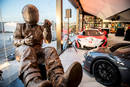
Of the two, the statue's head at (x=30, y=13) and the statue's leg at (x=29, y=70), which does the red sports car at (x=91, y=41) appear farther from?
the statue's leg at (x=29, y=70)

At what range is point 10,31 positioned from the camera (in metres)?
1.79

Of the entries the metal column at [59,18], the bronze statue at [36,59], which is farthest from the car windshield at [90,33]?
the bronze statue at [36,59]

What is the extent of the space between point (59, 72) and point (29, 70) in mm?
321

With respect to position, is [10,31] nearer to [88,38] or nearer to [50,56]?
[50,56]

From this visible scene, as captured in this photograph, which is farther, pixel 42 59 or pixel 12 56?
pixel 12 56

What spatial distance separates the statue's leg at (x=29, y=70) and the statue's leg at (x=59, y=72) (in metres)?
0.15

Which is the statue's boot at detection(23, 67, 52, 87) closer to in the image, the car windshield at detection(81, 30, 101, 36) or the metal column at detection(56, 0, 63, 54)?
the metal column at detection(56, 0, 63, 54)

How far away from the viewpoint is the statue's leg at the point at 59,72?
2.75 ft

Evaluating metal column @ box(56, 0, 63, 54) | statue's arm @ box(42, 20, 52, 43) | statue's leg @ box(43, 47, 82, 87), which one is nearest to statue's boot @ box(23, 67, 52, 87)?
statue's leg @ box(43, 47, 82, 87)

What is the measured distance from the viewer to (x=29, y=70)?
0.95 meters

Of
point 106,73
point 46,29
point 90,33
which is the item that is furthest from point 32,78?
point 90,33

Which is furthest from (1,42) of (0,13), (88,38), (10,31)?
(88,38)

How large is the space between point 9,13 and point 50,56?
1220mm

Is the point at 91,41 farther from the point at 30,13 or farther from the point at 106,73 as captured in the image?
the point at 30,13
